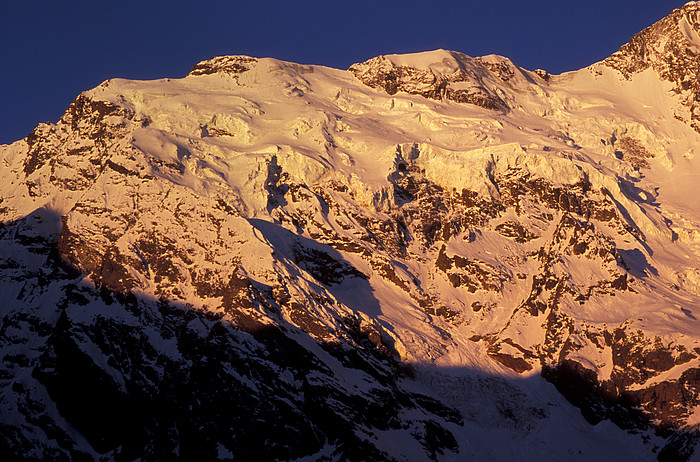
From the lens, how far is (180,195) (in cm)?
18212

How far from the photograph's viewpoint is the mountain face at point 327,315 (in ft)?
507

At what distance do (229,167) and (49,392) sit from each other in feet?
185

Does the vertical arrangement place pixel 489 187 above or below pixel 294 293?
above

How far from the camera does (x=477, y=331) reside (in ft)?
568

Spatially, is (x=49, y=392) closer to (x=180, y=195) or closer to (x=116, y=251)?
(x=116, y=251)

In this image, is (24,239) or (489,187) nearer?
(24,239)

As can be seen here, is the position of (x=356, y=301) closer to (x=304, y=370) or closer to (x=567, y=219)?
(x=304, y=370)

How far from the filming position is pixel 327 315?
165 metres

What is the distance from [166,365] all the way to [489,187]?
7168 cm

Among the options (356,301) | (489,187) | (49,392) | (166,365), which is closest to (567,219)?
(489,187)

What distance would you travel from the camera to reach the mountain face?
Answer: 507 feet

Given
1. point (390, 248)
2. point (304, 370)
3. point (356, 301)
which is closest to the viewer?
point (304, 370)

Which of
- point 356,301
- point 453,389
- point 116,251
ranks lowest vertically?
point 453,389

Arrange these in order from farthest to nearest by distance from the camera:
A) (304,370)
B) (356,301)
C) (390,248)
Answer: (390,248) → (356,301) → (304,370)
